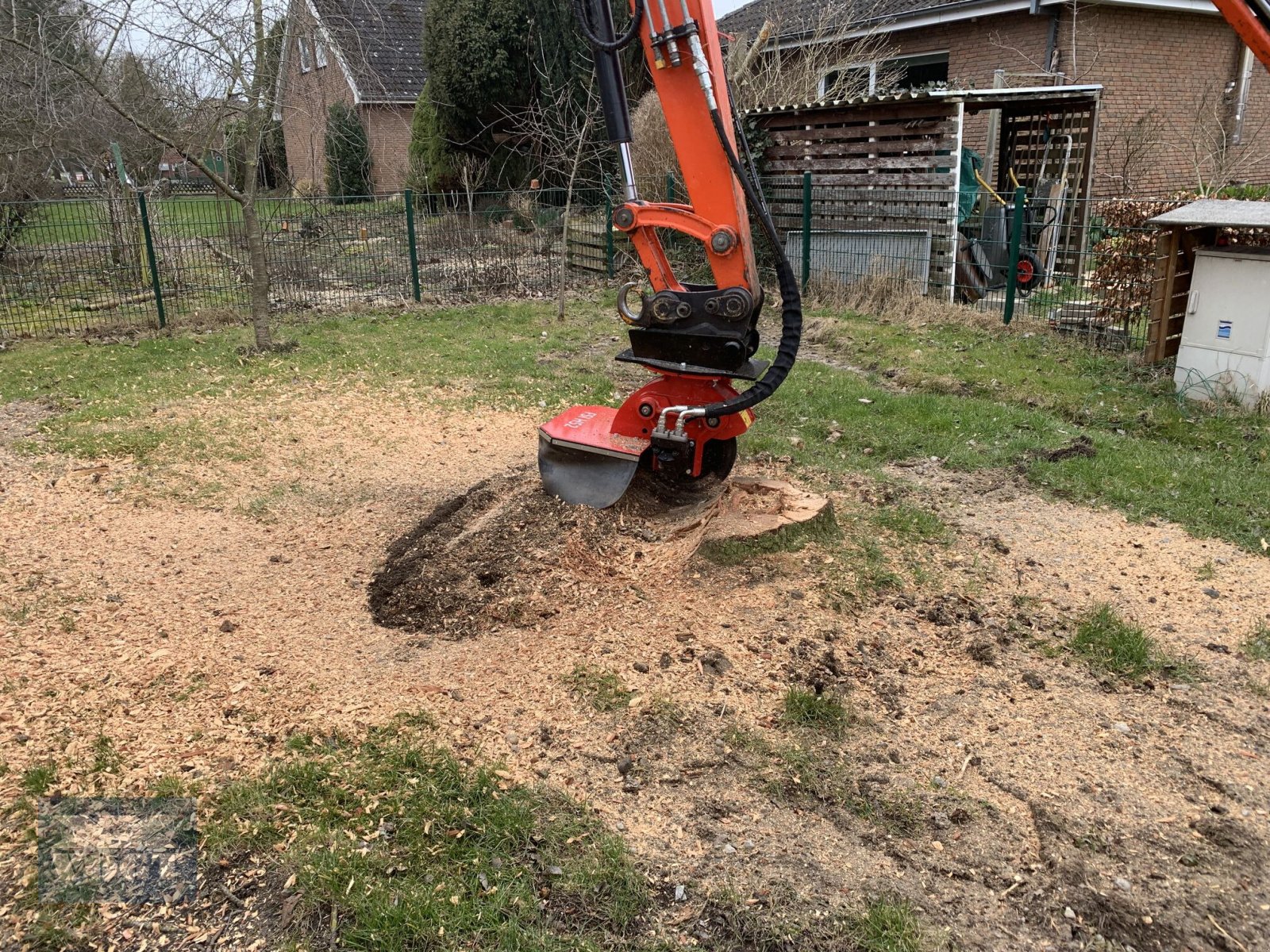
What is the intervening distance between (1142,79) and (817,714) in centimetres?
1568

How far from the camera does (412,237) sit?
12305 millimetres

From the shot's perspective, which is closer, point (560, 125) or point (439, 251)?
point (439, 251)

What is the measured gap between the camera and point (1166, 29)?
50.6 feet

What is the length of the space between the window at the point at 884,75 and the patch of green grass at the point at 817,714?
13.3m

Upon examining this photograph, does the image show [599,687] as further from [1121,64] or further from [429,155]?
[429,155]

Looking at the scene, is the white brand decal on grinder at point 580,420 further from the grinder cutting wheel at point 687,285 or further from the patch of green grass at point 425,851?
the patch of green grass at point 425,851

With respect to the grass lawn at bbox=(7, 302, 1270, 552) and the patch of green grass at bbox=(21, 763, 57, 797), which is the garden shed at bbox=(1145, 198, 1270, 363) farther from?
the patch of green grass at bbox=(21, 763, 57, 797)

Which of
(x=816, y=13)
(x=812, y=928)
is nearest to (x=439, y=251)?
(x=816, y=13)

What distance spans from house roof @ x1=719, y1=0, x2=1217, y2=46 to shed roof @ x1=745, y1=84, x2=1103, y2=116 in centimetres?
268

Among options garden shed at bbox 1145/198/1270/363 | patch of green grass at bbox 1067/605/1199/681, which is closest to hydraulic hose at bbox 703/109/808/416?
patch of green grass at bbox 1067/605/1199/681

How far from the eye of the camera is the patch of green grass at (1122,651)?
3824 mm

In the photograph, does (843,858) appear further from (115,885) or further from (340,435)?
(340,435)

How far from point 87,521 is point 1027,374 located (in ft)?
23.1

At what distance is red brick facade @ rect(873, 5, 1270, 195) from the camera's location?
1468 cm
